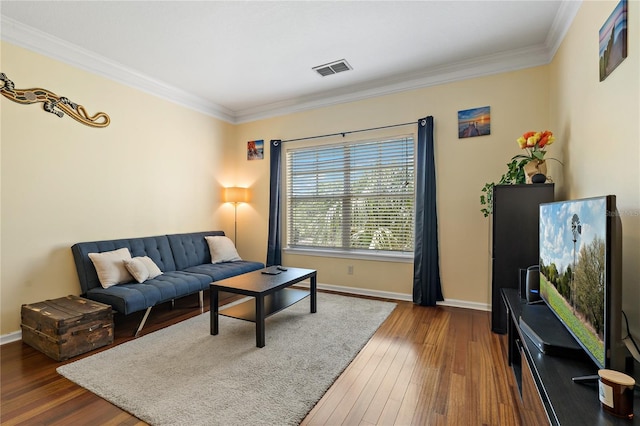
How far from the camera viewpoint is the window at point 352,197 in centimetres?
387

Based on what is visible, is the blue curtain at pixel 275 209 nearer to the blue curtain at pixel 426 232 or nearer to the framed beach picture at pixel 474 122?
the blue curtain at pixel 426 232

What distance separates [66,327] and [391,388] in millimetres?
2450

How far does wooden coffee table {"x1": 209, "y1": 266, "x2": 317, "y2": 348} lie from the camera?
2.47 metres

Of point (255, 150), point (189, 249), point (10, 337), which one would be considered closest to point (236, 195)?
point (255, 150)

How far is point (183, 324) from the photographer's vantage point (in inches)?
118

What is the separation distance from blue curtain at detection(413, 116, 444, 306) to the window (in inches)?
8.2

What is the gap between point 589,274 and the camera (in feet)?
4.03

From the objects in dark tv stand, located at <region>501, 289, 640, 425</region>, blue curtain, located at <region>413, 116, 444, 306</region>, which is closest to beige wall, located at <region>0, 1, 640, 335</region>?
blue curtain, located at <region>413, 116, 444, 306</region>

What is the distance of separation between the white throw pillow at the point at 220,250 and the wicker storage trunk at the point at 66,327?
63.5 inches

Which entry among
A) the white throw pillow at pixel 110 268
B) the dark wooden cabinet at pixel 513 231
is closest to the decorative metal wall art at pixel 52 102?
the white throw pillow at pixel 110 268

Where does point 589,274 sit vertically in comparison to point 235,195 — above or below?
below

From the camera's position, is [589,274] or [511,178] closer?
[589,274]

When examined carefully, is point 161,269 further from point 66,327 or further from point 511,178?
point 511,178

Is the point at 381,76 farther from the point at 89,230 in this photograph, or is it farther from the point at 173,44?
the point at 89,230
